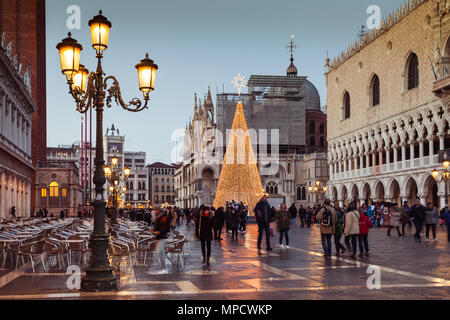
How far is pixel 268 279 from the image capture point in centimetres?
1009

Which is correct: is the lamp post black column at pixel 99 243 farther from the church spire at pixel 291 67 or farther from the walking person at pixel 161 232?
the church spire at pixel 291 67

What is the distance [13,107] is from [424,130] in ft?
98.6

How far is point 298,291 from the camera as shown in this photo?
8680mm

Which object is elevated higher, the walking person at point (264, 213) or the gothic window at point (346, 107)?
the gothic window at point (346, 107)

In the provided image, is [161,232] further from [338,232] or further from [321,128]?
[321,128]

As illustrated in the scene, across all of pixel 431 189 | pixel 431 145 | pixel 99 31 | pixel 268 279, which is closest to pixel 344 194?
pixel 431 189

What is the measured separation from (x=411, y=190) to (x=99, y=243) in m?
40.7

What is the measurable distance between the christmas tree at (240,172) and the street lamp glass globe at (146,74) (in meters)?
24.4

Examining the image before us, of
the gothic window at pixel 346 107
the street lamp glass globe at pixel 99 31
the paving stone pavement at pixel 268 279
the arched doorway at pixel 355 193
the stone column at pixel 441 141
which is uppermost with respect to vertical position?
the gothic window at pixel 346 107

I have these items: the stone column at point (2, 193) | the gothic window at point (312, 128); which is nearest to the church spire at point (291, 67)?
the gothic window at point (312, 128)

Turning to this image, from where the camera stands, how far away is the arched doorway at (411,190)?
4316cm

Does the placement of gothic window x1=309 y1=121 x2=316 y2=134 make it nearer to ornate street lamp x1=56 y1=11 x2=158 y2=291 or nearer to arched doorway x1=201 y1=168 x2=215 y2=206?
arched doorway x1=201 y1=168 x2=215 y2=206
